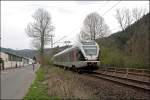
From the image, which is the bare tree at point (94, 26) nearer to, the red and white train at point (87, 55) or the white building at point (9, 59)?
the white building at point (9, 59)

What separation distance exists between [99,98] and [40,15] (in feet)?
225

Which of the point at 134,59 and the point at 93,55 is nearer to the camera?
the point at 93,55

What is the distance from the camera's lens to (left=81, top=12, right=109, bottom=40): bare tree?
207 feet

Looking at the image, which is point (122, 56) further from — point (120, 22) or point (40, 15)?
point (40, 15)

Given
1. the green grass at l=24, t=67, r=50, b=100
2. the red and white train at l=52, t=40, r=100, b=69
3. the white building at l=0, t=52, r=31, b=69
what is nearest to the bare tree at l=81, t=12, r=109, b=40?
the white building at l=0, t=52, r=31, b=69

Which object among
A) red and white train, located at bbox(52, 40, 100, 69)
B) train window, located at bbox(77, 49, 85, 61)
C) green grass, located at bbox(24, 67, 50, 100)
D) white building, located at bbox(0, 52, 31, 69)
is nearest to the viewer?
green grass, located at bbox(24, 67, 50, 100)

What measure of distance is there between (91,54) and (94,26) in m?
40.1

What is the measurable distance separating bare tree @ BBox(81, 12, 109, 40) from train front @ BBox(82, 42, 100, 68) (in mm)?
33483

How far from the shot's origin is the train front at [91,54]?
26.7 m

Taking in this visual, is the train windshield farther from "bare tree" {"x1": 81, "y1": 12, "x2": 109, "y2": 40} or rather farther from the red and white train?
"bare tree" {"x1": 81, "y1": 12, "x2": 109, "y2": 40}

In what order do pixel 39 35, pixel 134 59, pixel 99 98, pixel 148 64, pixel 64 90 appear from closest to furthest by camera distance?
1. pixel 99 98
2. pixel 64 90
3. pixel 148 64
4. pixel 134 59
5. pixel 39 35

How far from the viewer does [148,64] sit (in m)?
26.5

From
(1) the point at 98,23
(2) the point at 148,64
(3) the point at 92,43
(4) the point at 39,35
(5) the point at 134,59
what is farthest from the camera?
(4) the point at 39,35

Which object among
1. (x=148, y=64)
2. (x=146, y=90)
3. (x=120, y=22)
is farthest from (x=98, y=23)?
(x=146, y=90)
